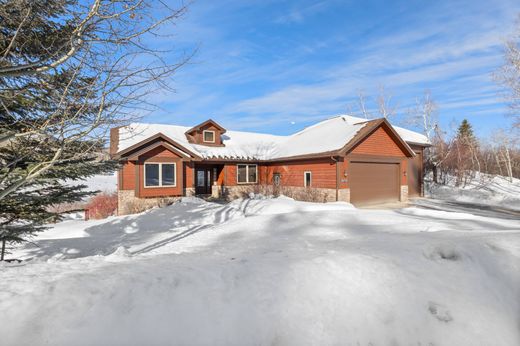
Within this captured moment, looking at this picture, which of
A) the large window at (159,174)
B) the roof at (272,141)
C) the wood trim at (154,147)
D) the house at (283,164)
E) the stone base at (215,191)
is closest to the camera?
the wood trim at (154,147)

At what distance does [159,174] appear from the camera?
1580 centimetres

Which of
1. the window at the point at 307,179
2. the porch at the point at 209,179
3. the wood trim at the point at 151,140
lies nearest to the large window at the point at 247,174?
the porch at the point at 209,179

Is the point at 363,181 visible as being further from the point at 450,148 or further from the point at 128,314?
the point at 128,314

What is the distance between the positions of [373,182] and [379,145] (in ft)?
7.42

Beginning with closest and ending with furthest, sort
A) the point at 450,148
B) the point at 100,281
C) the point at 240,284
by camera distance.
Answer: the point at 100,281 < the point at 240,284 < the point at 450,148

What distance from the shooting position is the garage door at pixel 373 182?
51.3 feet

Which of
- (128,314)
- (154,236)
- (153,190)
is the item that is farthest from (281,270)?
(153,190)

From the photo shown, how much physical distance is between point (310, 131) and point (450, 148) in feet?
42.0

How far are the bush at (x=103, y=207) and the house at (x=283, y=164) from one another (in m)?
2.58

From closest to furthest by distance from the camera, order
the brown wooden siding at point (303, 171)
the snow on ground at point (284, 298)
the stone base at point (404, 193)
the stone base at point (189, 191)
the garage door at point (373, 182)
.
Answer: the snow on ground at point (284, 298) < the brown wooden siding at point (303, 171) < the garage door at point (373, 182) < the stone base at point (189, 191) < the stone base at point (404, 193)

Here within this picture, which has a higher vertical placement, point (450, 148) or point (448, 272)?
point (450, 148)

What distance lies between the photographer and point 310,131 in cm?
2148

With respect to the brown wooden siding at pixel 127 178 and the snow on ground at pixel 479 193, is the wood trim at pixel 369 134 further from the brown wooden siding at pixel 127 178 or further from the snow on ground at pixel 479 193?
the brown wooden siding at pixel 127 178

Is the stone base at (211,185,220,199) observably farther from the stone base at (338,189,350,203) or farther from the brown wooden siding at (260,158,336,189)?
the stone base at (338,189,350,203)
